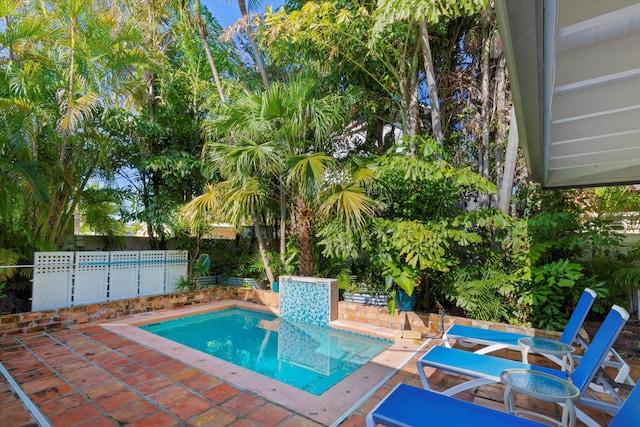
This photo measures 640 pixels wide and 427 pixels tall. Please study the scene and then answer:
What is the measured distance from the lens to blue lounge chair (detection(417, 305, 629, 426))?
2408mm

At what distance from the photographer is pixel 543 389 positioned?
2363mm

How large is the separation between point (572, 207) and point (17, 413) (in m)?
7.71

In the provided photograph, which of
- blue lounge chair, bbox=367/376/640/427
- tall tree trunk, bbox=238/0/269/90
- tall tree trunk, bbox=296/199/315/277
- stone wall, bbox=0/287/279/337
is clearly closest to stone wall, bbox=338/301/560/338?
tall tree trunk, bbox=296/199/315/277

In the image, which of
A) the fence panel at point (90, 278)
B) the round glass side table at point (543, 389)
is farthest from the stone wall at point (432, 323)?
the fence panel at point (90, 278)

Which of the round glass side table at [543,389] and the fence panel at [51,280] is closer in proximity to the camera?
the round glass side table at [543,389]

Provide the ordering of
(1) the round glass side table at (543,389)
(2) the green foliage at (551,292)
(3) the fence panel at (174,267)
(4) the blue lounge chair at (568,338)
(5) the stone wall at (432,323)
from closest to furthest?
1. (1) the round glass side table at (543,389)
2. (4) the blue lounge chair at (568,338)
3. (2) the green foliage at (551,292)
4. (5) the stone wall at (432,323)
5. (3) the fence panel at (174,267)

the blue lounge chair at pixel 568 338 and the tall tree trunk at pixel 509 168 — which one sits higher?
the tall tree trunk at pixel 509 168

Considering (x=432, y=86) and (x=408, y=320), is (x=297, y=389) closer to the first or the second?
(x=408, y=320)

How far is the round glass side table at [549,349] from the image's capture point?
3166 millimetres

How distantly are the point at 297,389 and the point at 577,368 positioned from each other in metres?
2.68

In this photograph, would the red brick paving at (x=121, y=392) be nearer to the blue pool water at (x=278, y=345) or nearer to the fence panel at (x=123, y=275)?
the blue pool water at (x=278, y=345)

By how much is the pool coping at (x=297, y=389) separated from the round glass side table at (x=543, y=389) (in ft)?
4.89

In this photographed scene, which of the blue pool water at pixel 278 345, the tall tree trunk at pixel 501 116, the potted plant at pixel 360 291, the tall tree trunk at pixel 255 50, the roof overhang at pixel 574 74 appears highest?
the tall tree trunk at pixel 255 50

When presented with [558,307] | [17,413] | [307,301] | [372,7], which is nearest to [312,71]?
[372,7]
